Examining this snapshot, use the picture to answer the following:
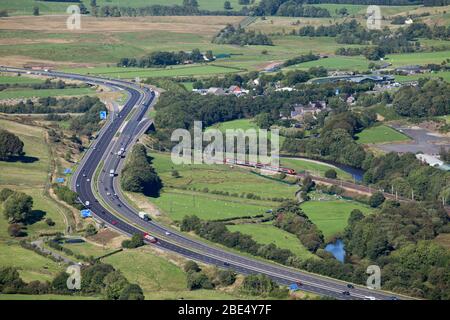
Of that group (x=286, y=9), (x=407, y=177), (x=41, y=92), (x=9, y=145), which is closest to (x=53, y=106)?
(x=41, y=92)

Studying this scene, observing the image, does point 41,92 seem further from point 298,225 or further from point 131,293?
point 131,293

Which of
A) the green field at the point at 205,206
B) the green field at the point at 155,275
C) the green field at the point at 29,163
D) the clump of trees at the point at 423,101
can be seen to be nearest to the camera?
the green field at the point at 155,275

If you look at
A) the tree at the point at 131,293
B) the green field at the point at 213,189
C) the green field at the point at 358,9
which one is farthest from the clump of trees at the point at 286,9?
the tree at the point at 131,293

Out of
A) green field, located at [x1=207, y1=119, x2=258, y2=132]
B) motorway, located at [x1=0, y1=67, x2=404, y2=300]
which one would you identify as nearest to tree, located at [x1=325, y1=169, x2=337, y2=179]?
motorway, located at [x1=0, y1=67, x2=404, y2=300]

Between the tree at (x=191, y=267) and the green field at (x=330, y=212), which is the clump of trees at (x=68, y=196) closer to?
the tree at (x=191, y=267)

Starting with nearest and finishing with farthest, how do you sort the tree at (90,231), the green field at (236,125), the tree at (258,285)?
the tree at (258,285)
the tree at (90,231)
the green field at (236,125)

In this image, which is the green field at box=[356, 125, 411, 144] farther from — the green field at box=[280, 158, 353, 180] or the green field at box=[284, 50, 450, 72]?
the green field at box=[284, 50, 450, 72]
